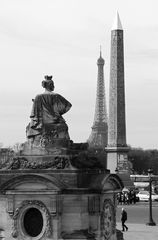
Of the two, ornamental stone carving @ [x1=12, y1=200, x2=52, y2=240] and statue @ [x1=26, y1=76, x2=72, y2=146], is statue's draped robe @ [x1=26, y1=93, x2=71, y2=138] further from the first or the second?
ornamental stone carving @ [x1=12, y1=200, x2=52, y2=240]

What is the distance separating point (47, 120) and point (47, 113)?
0.23m

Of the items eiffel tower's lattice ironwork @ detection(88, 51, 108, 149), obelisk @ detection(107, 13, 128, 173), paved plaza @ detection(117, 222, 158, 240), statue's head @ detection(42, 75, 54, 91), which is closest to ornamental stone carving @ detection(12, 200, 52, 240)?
statue's head @ detection(42, 75, 54, 91)

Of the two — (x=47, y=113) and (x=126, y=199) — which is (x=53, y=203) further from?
(x=126, y=199)

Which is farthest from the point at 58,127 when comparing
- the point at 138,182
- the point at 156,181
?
the point at 156,181

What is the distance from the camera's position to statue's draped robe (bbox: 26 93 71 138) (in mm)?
24469

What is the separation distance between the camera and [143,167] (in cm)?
15138

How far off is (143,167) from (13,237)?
128536 millimetres

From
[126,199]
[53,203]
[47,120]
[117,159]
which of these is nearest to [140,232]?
[47,120]

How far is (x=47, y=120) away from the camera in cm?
2462

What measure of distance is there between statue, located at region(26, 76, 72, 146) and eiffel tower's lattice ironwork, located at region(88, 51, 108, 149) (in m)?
142

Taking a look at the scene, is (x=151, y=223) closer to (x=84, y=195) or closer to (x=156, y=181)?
(x=84, y=195)

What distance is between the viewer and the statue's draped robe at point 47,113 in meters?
24.5

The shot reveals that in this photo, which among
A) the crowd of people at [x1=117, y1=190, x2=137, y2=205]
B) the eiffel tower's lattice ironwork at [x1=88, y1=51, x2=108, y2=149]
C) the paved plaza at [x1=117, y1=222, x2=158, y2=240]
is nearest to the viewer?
the paved plaza at [x1=117, y1=222, x2=158, y2=240]

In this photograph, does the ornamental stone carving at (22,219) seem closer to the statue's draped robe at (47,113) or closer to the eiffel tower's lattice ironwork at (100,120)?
the statue's draped robe at (47,113)
